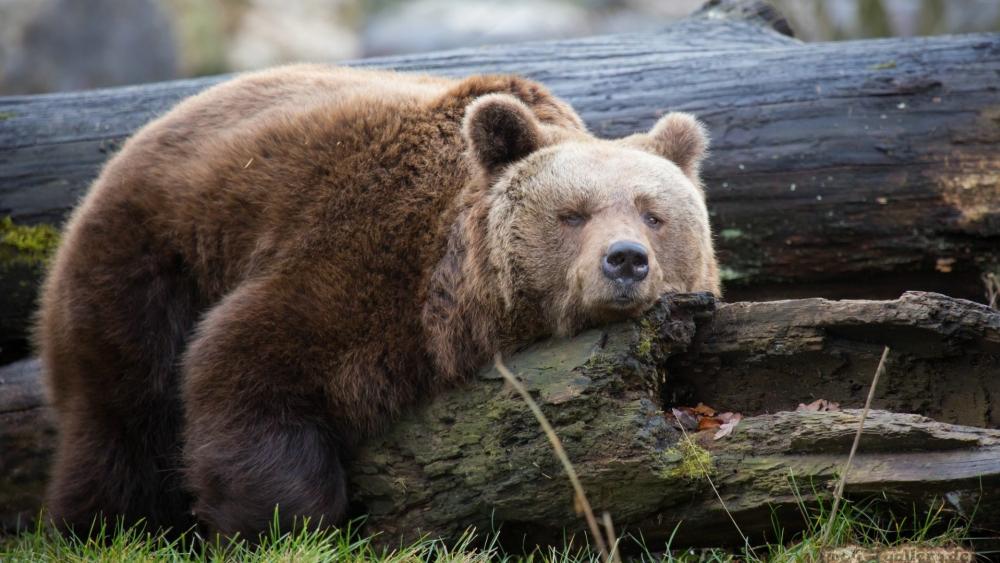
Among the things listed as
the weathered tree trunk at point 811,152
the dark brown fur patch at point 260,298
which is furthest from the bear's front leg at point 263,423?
the weathered tree trunk at point 811,152

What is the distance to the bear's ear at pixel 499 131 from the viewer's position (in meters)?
5.25

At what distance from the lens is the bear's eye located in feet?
16.9

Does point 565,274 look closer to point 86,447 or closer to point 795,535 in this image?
point 795,535

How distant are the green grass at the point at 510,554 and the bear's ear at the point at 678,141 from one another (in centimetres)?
206

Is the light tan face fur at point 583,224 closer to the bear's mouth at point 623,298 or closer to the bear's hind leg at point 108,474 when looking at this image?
the bear's mouth at point 623,298

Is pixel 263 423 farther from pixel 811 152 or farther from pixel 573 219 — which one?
pixel 811 152

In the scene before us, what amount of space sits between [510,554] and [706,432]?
107 cm

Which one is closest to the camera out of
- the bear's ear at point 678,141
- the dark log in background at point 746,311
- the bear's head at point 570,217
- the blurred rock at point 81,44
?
the dark log in background at point 746,311

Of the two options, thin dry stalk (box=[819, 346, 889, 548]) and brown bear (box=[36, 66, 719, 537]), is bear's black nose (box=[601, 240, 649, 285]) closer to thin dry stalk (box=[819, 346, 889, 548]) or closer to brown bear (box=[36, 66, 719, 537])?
brown bear (box=[36, 66, 719, 537])

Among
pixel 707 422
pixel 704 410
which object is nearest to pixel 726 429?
pixel 707 422

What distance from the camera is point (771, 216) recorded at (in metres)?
6.88

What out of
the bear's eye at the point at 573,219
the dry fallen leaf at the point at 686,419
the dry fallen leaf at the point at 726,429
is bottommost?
the dry fallen leaf at the point at 686,419

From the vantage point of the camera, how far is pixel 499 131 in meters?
5.34

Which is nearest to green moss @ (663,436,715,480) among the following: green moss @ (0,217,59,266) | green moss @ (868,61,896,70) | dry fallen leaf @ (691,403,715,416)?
dry fallen leaf @ (691,403,715,416)
